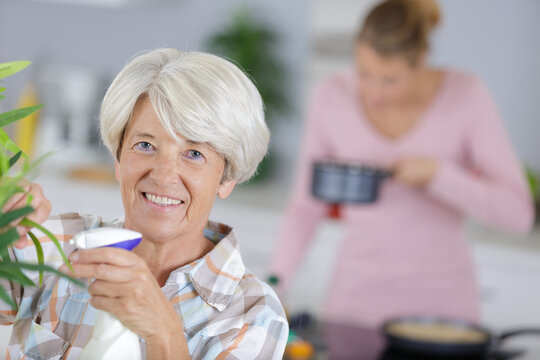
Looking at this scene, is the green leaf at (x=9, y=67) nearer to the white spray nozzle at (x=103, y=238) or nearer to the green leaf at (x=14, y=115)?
the green leaf at (x=14, y=115)

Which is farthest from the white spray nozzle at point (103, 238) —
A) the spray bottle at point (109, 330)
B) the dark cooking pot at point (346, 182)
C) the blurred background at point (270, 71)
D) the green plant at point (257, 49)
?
the green plant at point (257, 49)

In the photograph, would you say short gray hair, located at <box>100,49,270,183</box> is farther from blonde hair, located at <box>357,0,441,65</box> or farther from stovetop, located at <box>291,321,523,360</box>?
blonde hair, located at <box>357,0,441,65</box>

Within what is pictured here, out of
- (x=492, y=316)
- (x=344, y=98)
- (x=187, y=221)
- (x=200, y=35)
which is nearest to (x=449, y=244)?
(x=344, y=98)

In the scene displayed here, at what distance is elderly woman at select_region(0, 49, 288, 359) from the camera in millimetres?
797

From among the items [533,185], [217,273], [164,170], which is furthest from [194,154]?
[533,185]

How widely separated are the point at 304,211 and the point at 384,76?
1.48 feet

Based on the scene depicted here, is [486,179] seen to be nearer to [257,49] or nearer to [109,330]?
[109,330]

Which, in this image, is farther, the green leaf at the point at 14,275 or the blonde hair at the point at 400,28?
the blonde hair at the point at 400,28

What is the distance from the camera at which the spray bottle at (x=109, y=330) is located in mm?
680

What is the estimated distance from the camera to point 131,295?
708 mm

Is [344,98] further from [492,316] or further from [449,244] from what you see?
[492,316]

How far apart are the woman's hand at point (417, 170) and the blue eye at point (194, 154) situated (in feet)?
4.23

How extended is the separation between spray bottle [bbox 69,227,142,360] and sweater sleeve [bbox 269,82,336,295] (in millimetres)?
1407

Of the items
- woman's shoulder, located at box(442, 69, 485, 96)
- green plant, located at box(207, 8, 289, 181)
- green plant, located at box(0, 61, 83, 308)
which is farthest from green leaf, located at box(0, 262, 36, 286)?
green plant, located at box(207, 8, 289, 181)
